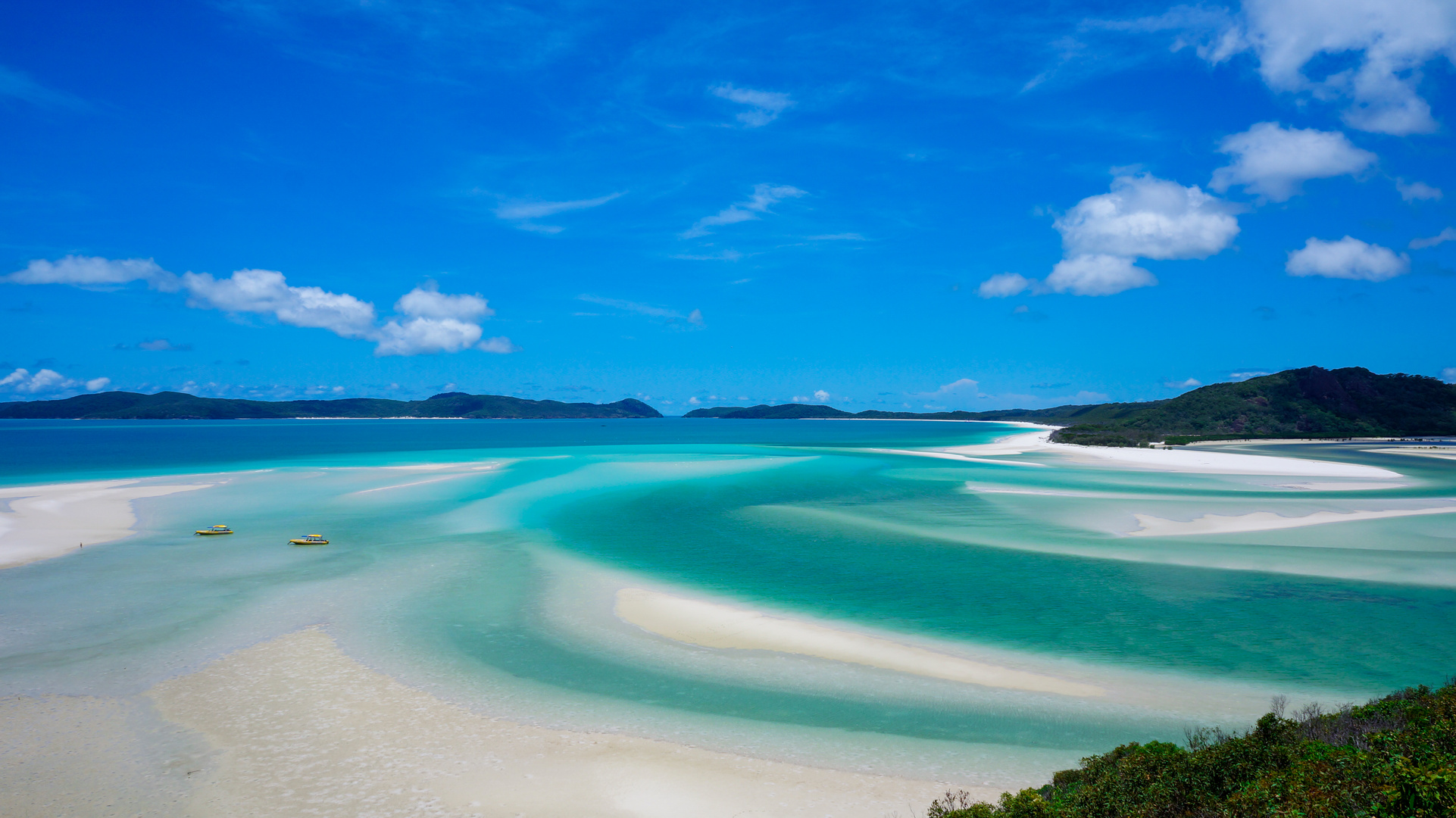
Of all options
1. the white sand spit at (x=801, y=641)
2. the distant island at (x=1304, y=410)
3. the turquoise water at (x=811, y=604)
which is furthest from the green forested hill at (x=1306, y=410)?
the white sand spit at (x=801, y=641)

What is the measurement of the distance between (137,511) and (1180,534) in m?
45.3

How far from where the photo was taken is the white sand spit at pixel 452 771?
341 inches

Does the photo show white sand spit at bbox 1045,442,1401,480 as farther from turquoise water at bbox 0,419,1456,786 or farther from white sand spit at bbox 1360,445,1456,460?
white sand spit at bbox 1360,445,1456,460

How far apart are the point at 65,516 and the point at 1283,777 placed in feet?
139

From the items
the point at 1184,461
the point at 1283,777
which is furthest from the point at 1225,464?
the point at 1283,777

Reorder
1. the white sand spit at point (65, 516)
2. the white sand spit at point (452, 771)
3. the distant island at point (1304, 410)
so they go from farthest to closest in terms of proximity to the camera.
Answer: the distant island at point (1304, 410), the white sand spit at point (65, 516), the white sand spit at point (452, 771)

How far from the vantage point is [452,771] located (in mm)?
9523

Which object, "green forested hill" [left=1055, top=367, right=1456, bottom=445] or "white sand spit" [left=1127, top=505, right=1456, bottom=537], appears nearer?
"white sand spit" [left=1127, top=505, right=1456, bottom=537]

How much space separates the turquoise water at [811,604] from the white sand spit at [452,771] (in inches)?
27.0

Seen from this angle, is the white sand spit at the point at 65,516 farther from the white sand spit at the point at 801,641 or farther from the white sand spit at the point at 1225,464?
the white sand spit at the point at 1225,464

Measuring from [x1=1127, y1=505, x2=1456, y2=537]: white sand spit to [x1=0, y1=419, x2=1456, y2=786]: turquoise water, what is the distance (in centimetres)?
81

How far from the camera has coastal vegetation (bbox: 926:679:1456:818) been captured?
5.68 meters

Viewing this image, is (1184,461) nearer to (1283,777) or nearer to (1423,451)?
(1423,451)

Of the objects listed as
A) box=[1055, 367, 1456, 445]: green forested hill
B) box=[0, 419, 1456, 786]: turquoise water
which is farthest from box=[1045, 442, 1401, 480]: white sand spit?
box=[1055, 367, 1456, 445]: green forested hill
